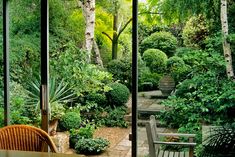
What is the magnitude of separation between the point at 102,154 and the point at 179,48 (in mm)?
1440

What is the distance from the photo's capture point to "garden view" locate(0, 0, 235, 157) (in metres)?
3.39

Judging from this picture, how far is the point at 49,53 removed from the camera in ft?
12.9

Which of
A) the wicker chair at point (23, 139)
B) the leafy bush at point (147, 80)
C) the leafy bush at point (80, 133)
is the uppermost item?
the leafy bush at point (147, 80)

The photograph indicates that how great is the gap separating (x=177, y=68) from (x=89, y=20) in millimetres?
1129

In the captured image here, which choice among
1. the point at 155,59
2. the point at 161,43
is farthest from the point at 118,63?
the point at 161,43

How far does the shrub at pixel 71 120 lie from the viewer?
3.91 m

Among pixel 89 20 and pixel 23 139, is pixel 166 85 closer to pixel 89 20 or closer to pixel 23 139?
pixel 89 20

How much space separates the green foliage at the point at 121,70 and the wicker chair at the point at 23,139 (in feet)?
4.38

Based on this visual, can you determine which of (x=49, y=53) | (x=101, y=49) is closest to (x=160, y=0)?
(x=101, y=49)

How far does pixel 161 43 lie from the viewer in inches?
136

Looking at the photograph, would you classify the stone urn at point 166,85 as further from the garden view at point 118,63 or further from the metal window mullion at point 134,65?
the metal window mullion at point 134,65

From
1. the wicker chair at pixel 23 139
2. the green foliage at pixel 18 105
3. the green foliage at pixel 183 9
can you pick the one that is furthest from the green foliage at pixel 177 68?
the green foliage at pixel 18 105

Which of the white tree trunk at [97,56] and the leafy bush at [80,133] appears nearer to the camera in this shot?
the white tree trunk at [97,56]

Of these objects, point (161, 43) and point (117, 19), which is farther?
point (117, 19)
